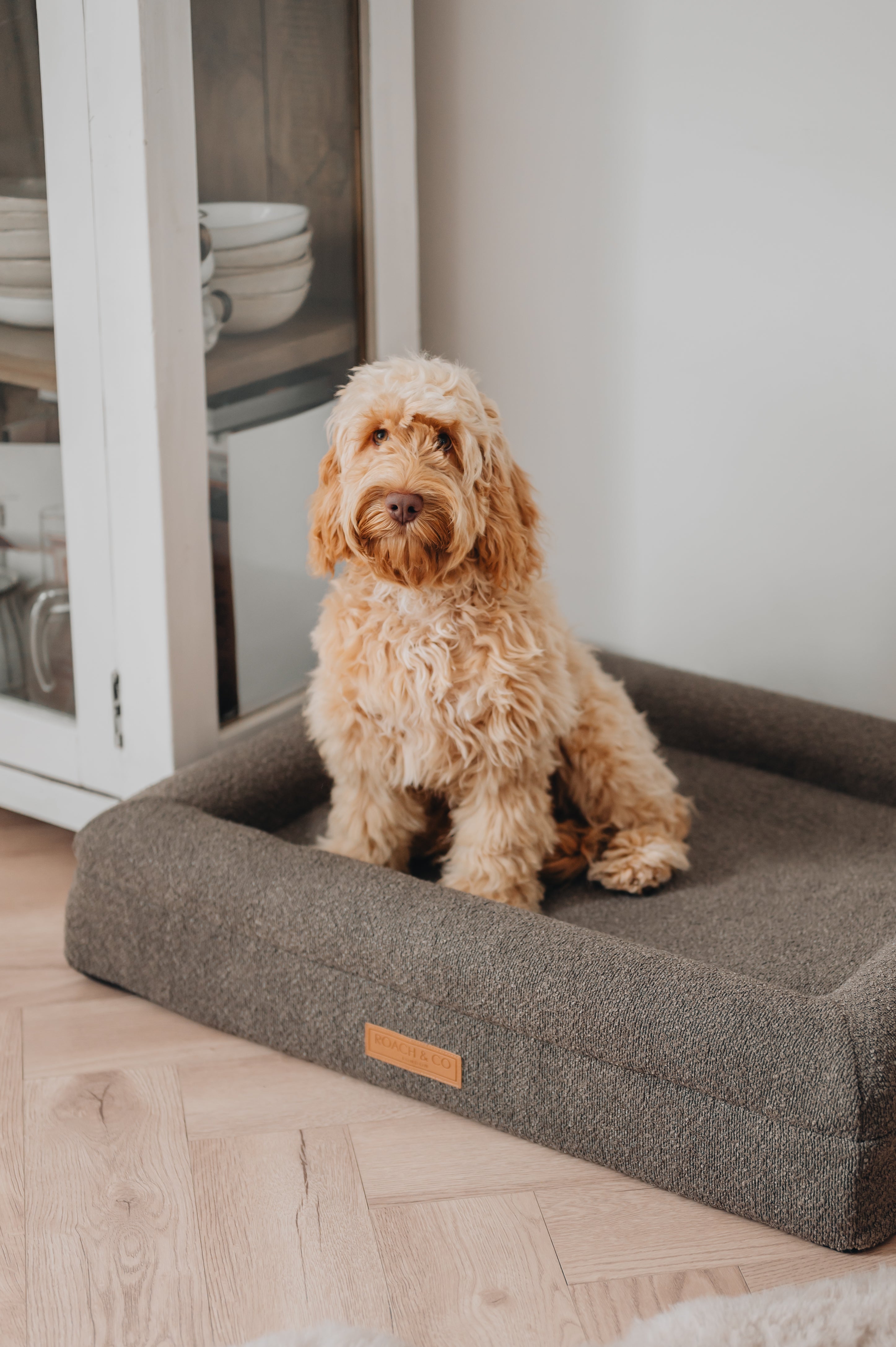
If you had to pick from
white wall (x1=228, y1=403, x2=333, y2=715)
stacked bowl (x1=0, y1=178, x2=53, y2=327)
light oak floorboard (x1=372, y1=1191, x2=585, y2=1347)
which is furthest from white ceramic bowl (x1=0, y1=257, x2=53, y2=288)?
light oak floorboard (x1=372, y1=1191, x2=585, y2=1347)

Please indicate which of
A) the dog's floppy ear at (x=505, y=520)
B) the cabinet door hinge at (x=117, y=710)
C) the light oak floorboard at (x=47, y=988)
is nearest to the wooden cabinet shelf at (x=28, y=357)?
the cabinet door hinge at (x=117, y=710)

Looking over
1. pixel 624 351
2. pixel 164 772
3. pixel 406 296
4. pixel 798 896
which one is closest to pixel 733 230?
pixel 624 351

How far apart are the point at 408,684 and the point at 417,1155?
1.79 feet

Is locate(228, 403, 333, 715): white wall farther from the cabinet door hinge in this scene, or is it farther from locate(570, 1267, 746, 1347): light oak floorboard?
locate(570, 1267, 746, 1347): light oak floorboard

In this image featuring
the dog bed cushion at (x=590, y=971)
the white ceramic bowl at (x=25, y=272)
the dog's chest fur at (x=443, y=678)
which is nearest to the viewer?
the dog bed cushion at (x=590, y=971)

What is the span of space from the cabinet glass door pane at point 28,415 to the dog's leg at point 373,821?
1.87ft

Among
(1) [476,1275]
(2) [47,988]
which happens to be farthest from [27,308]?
(1) [476,1275]

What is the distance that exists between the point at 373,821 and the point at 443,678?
28 cm

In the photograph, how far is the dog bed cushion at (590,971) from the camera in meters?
1.26

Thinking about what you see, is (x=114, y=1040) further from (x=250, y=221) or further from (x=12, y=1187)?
(x=250, y=221)

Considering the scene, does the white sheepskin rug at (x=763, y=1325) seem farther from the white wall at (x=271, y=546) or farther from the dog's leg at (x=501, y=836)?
the white wall at (x=271, y=546)

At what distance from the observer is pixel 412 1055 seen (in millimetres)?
1450

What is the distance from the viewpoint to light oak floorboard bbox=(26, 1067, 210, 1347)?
1.19m

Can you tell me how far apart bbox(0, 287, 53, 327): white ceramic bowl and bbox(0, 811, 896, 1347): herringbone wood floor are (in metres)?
1.00
